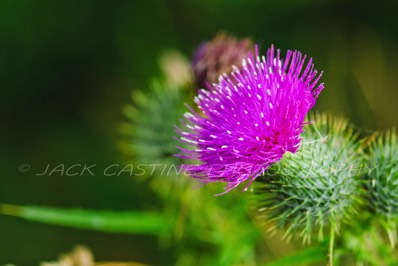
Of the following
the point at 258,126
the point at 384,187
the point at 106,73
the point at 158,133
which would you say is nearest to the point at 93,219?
the point at 158,133

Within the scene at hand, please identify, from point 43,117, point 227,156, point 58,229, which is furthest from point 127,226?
point 43,117

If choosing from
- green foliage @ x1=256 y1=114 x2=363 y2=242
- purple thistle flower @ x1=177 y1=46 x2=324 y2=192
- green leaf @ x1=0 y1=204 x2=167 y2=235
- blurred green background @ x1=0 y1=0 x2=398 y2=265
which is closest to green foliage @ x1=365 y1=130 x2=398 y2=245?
green foliage @ x1=256 y1=114 x2=363 y2=242

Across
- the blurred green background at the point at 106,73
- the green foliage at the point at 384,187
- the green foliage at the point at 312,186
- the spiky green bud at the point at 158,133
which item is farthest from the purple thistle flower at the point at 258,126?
the blurred green background at the point at 106,73

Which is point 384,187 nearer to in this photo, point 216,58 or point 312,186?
point 312,186

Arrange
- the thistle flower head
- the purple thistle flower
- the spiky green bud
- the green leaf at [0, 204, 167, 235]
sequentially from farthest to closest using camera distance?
the spiky green bud < the thistle flower head < the green leaf at [0, 204, 167, 235] < the purple thistle flower

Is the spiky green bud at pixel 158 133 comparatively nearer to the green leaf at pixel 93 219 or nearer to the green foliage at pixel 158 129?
the green foliage at pixel 158 129

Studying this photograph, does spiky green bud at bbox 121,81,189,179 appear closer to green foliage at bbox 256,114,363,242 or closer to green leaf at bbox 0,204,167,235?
green leaf at bbox 0,204,167,235

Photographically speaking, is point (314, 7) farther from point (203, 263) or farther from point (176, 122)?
point (203, 263)
